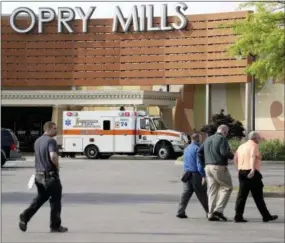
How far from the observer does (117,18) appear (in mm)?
53156

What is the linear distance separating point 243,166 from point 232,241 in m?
2.76

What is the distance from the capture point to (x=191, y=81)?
51.7m

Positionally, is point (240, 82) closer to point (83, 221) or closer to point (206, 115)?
point (206, 115)

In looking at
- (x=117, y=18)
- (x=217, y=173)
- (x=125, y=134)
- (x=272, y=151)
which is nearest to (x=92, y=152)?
(x=125, y=134)

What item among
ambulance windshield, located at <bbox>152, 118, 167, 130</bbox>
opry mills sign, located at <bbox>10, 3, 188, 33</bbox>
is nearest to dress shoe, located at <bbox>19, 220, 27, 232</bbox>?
ambulance windshield, located at <bbox>152, 118, 167, 130</bbox>

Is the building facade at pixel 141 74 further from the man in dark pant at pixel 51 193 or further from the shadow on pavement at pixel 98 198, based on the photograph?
the man in dark pant at pixel 51 193

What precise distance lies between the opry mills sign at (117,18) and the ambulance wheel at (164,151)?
13818 millimetres

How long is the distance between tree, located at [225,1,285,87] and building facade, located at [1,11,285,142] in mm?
29479

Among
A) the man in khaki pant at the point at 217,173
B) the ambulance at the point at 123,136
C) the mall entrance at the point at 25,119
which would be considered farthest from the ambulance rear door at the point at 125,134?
the man in khaki pant at the point at 217,173

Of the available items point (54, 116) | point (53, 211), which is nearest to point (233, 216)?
point (53, 211)

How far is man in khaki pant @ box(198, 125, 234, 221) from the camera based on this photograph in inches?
490

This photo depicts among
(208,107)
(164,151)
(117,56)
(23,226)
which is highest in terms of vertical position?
(117,56)

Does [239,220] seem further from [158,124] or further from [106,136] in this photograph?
[158,124]

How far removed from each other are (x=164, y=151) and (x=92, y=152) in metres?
4.23
